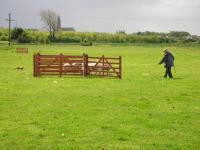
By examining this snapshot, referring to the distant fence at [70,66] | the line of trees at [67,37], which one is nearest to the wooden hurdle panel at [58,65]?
the distant fence at [70,66]

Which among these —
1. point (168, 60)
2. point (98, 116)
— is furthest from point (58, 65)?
point (98, 116)

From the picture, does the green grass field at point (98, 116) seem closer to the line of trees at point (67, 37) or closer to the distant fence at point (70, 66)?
the distant fence at point (70, 66)

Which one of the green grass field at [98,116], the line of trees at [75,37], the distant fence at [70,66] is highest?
the line of trees at [75,37]

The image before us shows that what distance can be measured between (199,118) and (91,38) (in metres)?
140

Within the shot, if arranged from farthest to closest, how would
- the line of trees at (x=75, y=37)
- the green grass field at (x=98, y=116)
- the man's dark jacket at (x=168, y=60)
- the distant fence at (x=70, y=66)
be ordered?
the line of trees at (x=75, y=37) → the distant fence at (x=70, y=66) → the man's dark jacket at (x=168, y=60) → the green grass field at (x=98, y=116)

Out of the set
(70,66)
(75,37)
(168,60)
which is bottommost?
(70,66)

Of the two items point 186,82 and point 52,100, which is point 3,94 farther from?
point 186,82

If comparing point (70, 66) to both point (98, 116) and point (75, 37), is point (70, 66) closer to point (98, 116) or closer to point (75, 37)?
point (98, 116)

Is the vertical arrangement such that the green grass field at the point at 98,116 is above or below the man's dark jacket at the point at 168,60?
below

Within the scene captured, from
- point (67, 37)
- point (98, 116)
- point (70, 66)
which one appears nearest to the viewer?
point (98, 116)

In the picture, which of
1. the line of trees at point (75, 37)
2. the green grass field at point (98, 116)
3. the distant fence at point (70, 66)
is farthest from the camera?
the line of trees at point (75, 37)

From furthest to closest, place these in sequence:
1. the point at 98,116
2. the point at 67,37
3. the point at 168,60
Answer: the point at 67,37
the point at 168,60
the point at 98,116

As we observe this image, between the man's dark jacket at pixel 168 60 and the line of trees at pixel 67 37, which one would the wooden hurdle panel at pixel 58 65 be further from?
the line of trees at pixel 67 37

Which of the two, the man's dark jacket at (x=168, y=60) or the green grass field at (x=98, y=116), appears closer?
the green grass field at (x=98, y=116)
